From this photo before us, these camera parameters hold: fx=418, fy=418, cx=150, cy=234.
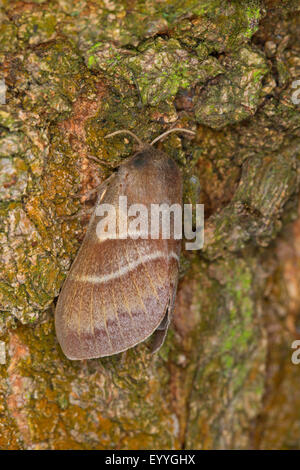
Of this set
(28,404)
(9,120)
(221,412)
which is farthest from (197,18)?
(221,412)

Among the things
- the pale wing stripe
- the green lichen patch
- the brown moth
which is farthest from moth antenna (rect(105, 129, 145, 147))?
the pale wing stripe

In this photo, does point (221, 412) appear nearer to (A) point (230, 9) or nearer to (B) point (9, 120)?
(B) point (9, 120)

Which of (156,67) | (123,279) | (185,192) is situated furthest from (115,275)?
(156,67)

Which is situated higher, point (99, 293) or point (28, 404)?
point (99, 293)

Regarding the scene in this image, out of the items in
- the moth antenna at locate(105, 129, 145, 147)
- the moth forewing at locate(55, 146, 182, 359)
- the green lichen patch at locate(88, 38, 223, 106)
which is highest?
the green lichen patch at locate(88, 38, 223, 106)

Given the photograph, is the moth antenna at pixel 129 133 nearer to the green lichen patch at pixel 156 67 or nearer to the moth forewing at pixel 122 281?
the moth forewing at pixel 122 281

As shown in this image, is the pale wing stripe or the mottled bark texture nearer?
the mottled bark texture

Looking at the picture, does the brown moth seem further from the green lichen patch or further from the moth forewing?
the green lichen patch
